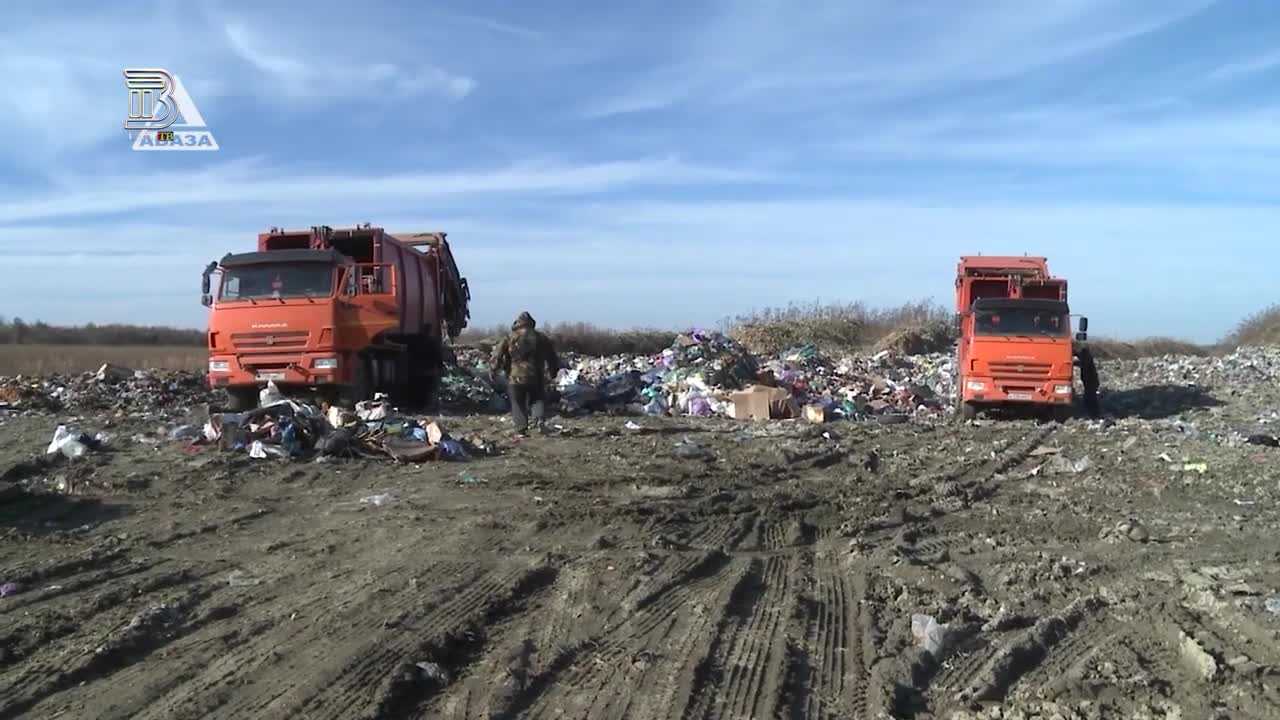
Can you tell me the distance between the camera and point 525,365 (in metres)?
13.0

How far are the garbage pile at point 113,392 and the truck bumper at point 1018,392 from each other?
12.6 m

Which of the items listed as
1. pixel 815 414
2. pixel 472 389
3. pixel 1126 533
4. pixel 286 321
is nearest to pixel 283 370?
pixel 286 321

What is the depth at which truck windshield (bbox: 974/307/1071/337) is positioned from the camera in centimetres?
→ 1670

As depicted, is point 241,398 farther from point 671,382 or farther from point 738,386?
point 738,386

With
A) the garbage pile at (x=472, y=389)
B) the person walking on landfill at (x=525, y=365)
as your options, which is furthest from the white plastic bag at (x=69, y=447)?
the garbage pile at (x=472, y=389)

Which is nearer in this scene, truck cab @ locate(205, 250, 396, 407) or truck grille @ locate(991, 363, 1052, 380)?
truck cab @ locate(205, 250, 396, 407)

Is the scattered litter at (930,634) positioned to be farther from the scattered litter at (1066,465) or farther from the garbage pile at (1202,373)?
the garbage pile at (1202,373)

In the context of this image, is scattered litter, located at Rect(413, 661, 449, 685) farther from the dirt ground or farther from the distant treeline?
the distant treeline

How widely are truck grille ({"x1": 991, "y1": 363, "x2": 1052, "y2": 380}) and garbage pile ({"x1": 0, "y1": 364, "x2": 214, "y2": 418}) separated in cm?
1295

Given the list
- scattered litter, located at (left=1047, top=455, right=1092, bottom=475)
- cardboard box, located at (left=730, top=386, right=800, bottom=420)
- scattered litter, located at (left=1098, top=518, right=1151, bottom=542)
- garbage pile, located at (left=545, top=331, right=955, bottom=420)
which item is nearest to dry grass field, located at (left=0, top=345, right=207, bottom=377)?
garbage pile, located at (left=545, top=331, right=955, bottom=420)

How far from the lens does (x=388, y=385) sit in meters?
16.0

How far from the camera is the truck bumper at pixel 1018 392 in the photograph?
53.7ft

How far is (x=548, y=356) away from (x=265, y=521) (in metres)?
6.22

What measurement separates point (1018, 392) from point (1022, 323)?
1171 mm
